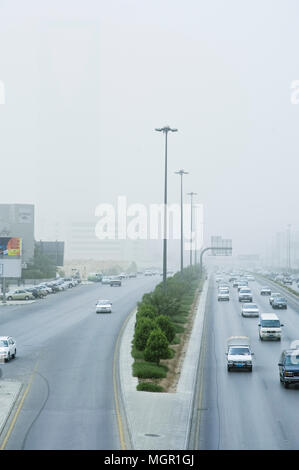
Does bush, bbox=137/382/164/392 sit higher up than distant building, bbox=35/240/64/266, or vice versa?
distant building, bbox=35/240/64/266

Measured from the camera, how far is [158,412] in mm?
27828

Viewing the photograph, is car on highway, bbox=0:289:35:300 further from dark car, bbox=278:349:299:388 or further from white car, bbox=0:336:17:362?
dark car, bbox=278:349:299:388

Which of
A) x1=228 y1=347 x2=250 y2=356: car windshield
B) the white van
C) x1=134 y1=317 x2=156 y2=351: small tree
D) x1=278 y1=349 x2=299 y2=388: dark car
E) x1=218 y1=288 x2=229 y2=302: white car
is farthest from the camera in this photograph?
x1=218 y1=288 x2=229 y2=302: white car

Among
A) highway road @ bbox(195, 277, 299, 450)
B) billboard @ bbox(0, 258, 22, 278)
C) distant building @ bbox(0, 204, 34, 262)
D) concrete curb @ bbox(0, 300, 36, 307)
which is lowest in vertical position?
concrete curb @ bbox(0, 300, 36, 307)

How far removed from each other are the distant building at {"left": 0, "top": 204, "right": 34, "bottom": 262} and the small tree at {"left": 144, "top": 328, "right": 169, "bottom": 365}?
383ft

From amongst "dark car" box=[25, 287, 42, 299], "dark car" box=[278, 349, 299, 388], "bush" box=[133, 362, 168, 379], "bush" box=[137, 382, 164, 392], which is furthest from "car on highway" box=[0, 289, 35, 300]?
"dark car" box=[278, 349, 299, 388]

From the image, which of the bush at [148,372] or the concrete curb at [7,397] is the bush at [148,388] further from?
the concrete curb at [7,397]

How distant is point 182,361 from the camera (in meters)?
42.0

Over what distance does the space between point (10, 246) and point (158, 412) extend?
79169mm

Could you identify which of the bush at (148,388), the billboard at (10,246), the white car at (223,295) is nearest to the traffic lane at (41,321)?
the bush at (148,388)

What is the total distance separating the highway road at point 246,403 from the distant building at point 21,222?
105 meters

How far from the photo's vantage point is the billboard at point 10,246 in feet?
338

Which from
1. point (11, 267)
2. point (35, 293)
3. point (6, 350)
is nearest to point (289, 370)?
point (6, 350)

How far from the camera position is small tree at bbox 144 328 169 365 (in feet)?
126
